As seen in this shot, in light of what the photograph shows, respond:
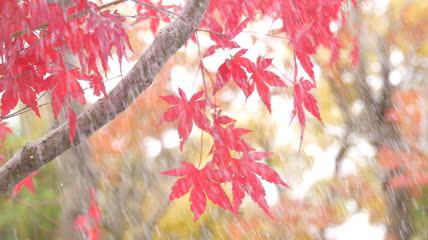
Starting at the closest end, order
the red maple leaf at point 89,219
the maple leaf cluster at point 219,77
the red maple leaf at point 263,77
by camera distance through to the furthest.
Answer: the maple leaf cluster at point 219,77
the red maple leaf at point 263,77
the red maple leaf at point 89,219

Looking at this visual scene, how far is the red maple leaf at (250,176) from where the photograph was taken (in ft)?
4.41

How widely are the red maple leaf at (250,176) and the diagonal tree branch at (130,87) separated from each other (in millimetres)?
360

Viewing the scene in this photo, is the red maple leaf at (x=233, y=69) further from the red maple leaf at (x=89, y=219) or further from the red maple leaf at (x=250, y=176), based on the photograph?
the red maple leaf at (x=89, y=219)

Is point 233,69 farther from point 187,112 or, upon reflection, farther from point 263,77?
point 187,112

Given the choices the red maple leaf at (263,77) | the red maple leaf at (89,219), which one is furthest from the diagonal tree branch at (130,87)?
the red maple leaf at (89,219)

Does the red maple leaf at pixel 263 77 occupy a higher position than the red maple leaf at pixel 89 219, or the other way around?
the red maple leaf at pixel 89 219

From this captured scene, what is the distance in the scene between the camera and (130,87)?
1.33m

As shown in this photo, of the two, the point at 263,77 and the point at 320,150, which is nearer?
the point at 263,77

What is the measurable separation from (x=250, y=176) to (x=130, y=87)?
431 mm

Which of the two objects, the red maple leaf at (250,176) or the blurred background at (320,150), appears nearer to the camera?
the red maple leaf at (250,176)

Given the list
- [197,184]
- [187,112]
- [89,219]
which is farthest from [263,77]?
[89,219]

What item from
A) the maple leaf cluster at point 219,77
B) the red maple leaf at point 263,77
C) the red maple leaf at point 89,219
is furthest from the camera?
the red maple leaf at point 89,219

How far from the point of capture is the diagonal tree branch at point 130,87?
1329 millimetres

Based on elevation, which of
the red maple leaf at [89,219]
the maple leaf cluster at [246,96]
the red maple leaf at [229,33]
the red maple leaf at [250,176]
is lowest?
the red maple leaf at [250,176]
